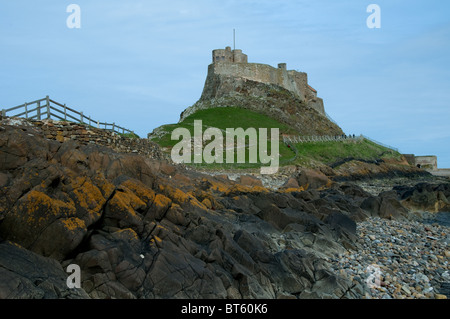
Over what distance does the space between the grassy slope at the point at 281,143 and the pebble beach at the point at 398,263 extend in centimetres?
3529

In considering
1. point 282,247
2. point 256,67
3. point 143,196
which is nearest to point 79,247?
point 143,196

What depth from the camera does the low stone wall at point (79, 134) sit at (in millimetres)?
27000

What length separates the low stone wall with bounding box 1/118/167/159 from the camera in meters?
27.0

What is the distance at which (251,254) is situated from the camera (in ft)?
54.5

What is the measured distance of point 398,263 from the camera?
19.1 metres

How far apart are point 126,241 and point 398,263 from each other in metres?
11.5

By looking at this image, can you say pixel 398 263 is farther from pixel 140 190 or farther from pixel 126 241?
pixel 126 241

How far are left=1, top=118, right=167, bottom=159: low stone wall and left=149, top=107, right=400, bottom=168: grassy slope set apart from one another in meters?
23.9

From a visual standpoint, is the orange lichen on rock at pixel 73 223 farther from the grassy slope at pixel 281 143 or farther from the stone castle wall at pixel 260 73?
the stone castle wall at pixel 260 73

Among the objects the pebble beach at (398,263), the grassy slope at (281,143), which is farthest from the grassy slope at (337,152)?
the pebble beach at (398,263)

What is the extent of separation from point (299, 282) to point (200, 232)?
392cm

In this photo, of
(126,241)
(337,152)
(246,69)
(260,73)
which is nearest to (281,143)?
(337,152)

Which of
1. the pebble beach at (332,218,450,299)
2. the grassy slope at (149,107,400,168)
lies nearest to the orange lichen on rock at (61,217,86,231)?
the pebble beach at (332,218,450,299)

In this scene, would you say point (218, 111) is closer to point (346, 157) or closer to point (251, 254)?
point (346, 157)
